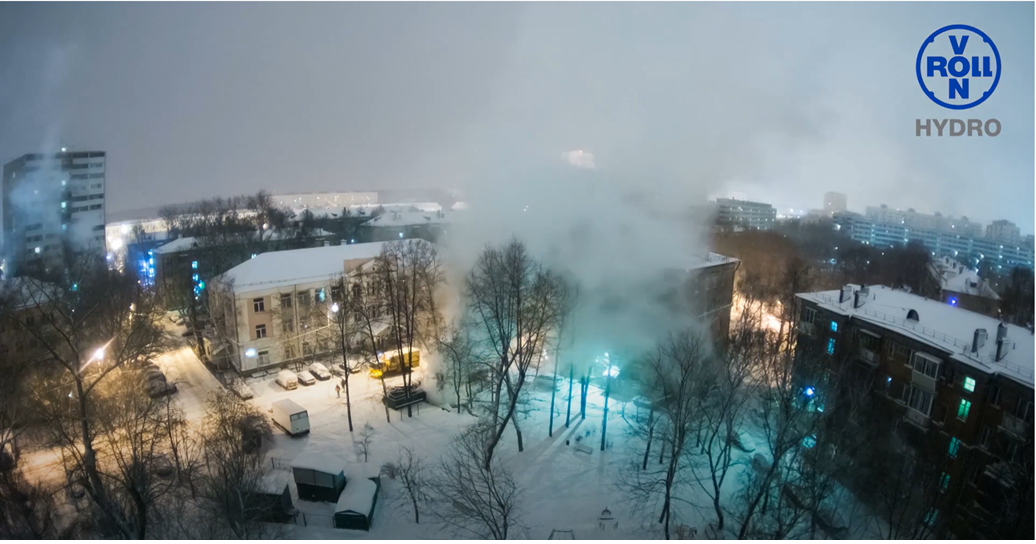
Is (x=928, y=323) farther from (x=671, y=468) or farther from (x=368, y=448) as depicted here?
(x=368, y=448)

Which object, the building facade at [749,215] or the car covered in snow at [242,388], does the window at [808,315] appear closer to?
the building facade at [749,215]

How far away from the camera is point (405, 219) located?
27500 millimetres

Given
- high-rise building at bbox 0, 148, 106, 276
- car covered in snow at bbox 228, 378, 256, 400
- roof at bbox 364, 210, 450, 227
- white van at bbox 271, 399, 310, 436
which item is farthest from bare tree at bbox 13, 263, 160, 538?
roof at bbox 364, 210, 450, 227

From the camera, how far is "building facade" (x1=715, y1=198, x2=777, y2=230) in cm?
2178

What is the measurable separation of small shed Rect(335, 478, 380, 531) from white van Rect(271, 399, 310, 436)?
102 inches

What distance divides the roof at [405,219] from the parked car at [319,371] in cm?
1315

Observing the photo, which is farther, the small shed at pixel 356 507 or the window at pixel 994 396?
the small shed at pixel 356 507

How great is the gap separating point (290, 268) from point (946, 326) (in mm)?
14462

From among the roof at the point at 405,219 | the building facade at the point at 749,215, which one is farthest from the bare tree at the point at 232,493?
the roof at the point at 405,219

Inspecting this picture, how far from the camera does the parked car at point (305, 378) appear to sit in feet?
42.5

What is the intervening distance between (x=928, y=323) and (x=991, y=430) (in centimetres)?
208

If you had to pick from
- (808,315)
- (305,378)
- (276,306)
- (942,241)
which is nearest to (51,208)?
(276,306)

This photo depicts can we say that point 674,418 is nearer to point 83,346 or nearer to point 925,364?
point 925,364

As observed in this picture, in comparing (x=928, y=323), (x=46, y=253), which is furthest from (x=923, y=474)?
(x=46, y=253)
